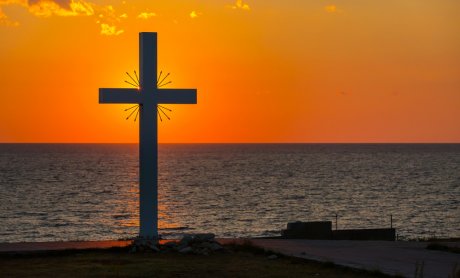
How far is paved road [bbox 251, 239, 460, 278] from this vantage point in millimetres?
18992

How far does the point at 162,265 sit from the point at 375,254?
5.19 metres

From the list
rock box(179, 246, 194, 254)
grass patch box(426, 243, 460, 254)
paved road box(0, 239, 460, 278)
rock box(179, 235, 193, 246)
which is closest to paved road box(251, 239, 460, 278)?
paved road box(0, 239, 460, 278)

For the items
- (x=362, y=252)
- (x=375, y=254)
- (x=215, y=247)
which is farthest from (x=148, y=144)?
(x=375, y=254)

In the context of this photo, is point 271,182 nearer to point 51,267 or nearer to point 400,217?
point 400,217

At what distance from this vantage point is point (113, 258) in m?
20.7

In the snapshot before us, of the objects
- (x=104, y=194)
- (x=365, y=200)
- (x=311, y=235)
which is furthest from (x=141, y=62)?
(x=104, y=194)

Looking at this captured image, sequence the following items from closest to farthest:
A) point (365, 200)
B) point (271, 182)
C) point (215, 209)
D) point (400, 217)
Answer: point (400, 217) → point (215, 209) → point (365, 200) → point (271, 182)

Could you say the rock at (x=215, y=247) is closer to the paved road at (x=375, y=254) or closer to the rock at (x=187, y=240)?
the rock at (x=187, y=240)

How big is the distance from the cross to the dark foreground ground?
4.48 ft

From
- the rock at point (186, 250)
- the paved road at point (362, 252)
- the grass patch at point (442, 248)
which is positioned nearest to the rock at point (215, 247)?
the rock at point (186, 250)

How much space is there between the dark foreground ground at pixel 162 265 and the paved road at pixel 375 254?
680 millimetres

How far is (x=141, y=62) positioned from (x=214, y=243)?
16.2ft

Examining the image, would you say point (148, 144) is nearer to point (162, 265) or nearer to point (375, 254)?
point (162, 265)

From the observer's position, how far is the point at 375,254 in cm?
2142
